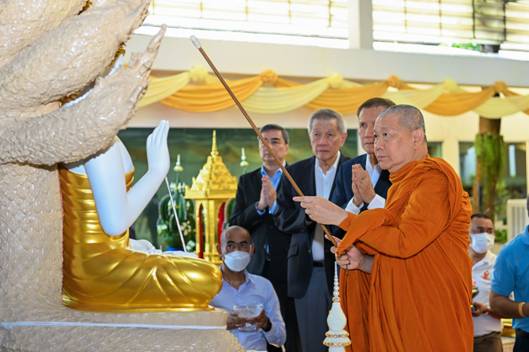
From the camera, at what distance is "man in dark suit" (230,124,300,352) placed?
257 inches

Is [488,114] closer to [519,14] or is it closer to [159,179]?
[519,14]

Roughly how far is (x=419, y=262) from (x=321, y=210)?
0.53 meters

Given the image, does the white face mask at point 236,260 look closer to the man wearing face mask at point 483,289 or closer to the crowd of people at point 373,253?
the crowd of people at point 373,253

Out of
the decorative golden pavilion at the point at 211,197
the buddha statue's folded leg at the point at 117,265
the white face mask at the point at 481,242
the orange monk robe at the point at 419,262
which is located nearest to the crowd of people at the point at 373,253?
the orange monk robe at the point at 419,262

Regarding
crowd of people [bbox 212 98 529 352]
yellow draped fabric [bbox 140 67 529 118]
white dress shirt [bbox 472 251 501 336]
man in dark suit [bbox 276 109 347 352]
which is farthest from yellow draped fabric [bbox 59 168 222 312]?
yellow draped fabric [bbox 140 67 529 118]

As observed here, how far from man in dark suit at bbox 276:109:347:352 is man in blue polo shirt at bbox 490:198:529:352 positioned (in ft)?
3.19

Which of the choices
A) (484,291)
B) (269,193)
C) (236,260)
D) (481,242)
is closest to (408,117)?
(236,260)

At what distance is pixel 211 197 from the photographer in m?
8.87

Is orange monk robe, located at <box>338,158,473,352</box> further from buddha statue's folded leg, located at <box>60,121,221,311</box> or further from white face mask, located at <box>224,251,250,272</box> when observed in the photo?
white face mask, located at <box>224,251,250,272</box>

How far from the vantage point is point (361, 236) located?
4.14 metres

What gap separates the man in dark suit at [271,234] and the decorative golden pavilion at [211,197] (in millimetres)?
1872

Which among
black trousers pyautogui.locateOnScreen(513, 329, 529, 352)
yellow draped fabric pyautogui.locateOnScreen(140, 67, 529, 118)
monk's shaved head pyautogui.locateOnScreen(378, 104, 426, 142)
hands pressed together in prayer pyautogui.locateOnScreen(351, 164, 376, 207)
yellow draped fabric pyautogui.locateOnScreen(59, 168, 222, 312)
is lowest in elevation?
black trousers pyautogui.locateOnScreen(513, 329, 529, 352)

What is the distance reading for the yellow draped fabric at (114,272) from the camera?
9.22 ft

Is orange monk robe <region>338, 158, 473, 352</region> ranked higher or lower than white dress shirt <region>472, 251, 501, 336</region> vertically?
higher
